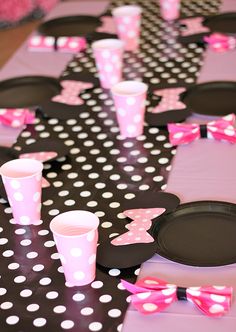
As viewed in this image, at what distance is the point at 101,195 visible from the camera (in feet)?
5.36

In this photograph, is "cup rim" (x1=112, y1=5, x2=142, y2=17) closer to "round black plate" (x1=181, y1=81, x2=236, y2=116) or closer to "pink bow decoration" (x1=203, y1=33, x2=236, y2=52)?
"pink bow decoration" (x1=203, y1=33, x2=236, y2=52)

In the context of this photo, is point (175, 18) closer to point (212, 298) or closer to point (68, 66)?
point (68, 66)

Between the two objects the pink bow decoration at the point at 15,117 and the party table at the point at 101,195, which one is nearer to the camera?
the party table at the point at 101,195

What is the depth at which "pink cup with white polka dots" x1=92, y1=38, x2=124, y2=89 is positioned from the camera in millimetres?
2119

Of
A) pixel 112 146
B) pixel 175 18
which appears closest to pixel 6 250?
pixel 112 146

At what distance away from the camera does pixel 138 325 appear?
1.22 meters

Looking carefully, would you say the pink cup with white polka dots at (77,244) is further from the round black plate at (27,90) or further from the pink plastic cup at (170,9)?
the pink plastic cup at (170,9)

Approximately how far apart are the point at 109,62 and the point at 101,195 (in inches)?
24.4

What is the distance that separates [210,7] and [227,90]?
0.74 m

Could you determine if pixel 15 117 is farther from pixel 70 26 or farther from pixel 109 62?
pixel 70 26

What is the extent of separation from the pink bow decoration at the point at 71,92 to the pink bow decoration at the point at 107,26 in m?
0.41

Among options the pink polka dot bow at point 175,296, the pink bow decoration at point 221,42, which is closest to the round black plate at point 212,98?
the pink bow decoration at point 221,42

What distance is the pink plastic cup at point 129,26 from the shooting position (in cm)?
239

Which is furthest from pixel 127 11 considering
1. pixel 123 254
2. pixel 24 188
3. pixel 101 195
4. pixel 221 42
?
pixel 123 254
